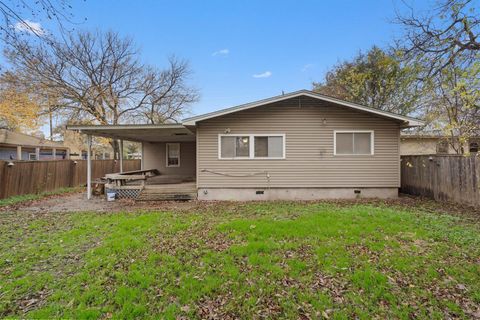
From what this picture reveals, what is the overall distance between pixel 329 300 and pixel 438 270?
1.92 m

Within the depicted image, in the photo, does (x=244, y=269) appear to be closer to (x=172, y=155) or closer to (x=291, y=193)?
(x=291, y=193)

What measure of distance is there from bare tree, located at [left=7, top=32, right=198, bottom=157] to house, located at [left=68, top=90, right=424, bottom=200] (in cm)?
1087

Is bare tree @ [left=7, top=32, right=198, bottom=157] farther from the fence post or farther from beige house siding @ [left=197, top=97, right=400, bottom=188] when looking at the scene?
beige house siding @ [left=197, top=97, right=400, bottom=188]

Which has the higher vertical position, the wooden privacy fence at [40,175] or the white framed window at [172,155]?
the white framed window at [172,155]

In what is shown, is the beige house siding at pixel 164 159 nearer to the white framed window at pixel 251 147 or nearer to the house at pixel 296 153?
the house at pixel 296 153

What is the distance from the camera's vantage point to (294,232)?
4.91 m

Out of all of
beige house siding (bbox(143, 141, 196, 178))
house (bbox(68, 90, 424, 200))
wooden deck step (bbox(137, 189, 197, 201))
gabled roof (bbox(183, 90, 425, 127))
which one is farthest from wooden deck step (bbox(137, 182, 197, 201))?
beige house siding (bbox(143, 141, 196, 178))

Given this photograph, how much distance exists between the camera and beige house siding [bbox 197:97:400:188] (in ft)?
30.2

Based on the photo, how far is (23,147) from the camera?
62.1 ft

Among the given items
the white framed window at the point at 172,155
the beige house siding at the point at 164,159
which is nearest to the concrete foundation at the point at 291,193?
the beige house siding at the point at 164,159

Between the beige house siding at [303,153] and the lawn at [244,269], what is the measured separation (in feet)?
11.4

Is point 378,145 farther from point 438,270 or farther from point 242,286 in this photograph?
point 242,286

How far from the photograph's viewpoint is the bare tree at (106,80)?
16297 mm

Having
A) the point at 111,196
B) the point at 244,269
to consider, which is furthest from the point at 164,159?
the point at 244,269
